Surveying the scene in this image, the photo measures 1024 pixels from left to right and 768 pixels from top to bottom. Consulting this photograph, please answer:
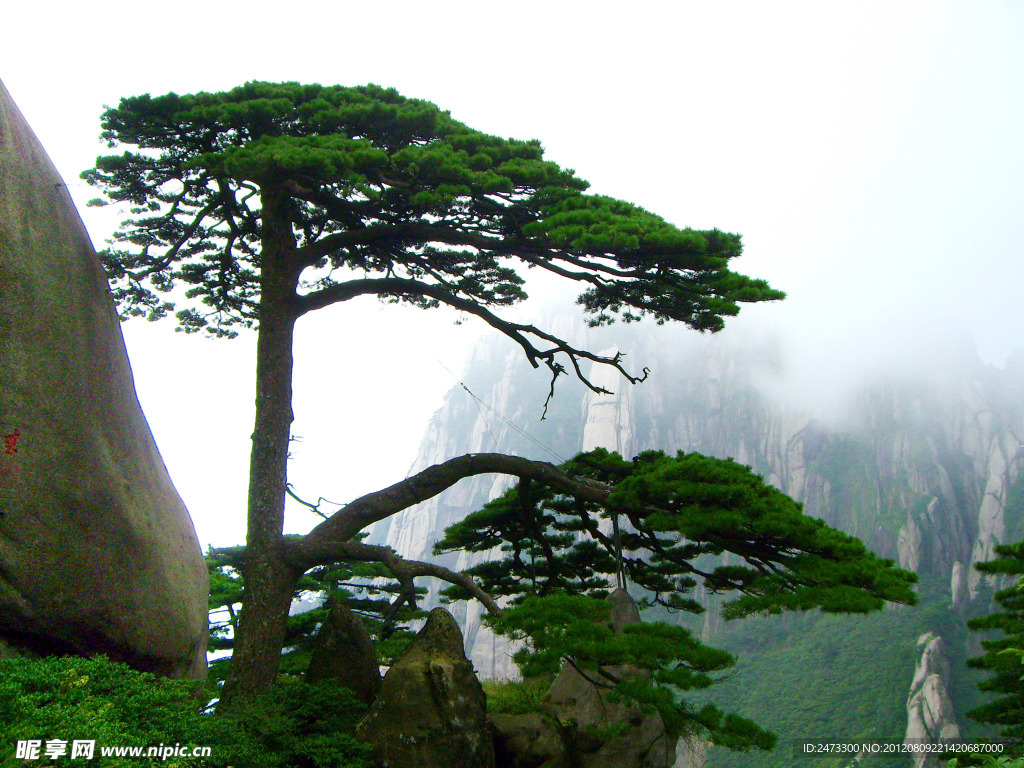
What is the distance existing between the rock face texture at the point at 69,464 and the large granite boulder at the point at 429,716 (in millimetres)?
2271

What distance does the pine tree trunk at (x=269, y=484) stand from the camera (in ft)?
22.3

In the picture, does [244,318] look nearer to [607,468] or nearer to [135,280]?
[135,280]

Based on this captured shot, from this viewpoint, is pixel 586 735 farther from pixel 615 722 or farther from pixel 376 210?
pixel 376 210

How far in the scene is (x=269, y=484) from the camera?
746 cm

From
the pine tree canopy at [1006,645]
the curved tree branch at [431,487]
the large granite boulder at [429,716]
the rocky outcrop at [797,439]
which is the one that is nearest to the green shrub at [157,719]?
the large granite boulder at [429,716]

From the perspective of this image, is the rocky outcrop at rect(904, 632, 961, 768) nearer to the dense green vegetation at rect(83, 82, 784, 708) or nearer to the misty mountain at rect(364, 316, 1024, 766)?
the misty mountain at rect(364, 316, 1024, 766)

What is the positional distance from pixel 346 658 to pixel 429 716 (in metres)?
1.49

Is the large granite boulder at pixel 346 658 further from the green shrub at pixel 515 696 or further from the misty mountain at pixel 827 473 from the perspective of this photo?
the misty mountain at pixel 827 473

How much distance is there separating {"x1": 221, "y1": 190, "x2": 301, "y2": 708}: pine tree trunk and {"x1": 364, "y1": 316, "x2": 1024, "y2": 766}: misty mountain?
1362 centimetres

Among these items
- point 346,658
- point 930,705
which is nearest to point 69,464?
point 346,658

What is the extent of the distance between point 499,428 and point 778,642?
42.5 meters

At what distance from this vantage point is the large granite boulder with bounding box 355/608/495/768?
18.8 ft

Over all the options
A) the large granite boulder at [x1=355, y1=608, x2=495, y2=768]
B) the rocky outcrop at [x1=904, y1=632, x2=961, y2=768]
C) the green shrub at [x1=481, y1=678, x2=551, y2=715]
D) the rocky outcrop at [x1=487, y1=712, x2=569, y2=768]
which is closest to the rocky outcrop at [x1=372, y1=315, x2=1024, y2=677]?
the rocky outcrop at [x1=904, y1=632, x2=961, y2=768]

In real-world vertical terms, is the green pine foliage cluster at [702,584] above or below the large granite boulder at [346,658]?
above
